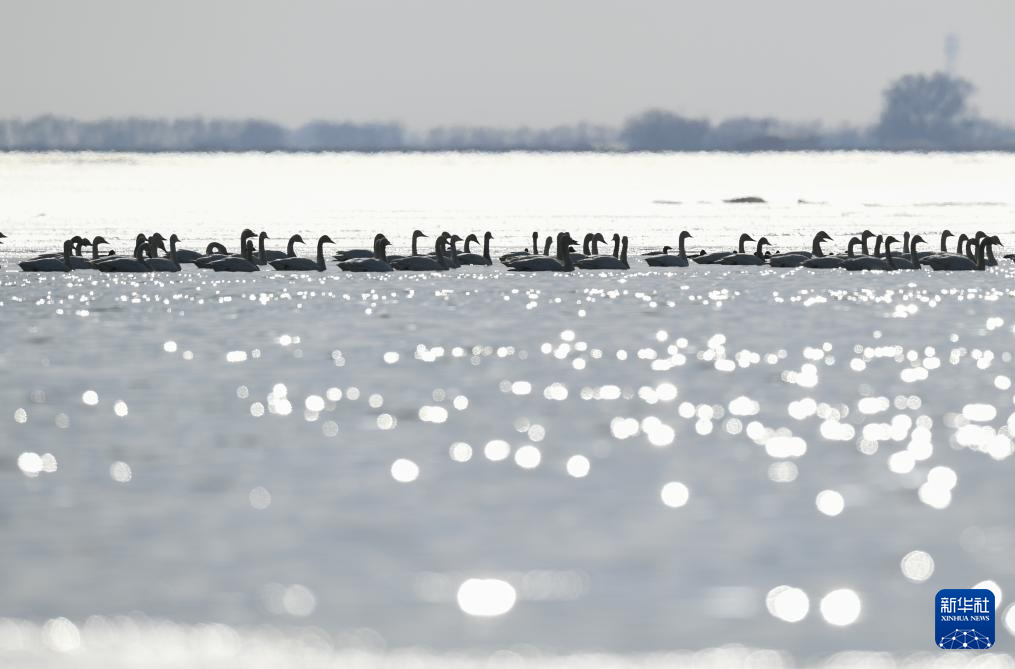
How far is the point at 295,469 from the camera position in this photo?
1625 cm

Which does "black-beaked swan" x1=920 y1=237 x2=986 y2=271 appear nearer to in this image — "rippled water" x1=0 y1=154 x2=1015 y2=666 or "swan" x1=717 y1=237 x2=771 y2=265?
"swan" x1=717 y1=237 x2=771 y2=265

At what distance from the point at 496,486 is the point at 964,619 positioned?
205 inches

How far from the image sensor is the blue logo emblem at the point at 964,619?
1065 cm

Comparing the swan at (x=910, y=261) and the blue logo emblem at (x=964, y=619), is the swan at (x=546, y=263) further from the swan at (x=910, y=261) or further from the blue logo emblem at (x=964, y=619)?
the blue logo emblem at (x=964, y=619)

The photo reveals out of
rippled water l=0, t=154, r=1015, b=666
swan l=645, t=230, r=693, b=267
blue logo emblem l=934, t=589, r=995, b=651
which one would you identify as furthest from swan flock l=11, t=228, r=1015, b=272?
blue logo emblem l=934, t=589, r=995, b=651

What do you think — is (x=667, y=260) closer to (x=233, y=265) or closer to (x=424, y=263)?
(x=424, y=263)

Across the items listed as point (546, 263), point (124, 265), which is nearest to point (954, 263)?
point (546, 263)

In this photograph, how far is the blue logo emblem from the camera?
10.6m

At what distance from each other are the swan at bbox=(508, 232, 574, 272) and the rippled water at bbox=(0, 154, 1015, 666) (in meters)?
19.7

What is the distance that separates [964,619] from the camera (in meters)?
11.0

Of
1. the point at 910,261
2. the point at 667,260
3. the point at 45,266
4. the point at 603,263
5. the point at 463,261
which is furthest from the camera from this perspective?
the point at 463,261

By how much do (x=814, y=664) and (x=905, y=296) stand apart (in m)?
33.0

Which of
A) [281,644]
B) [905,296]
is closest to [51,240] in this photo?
[905,296]

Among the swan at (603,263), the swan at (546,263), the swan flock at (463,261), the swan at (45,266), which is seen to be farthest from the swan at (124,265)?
the swan at (603,263)
